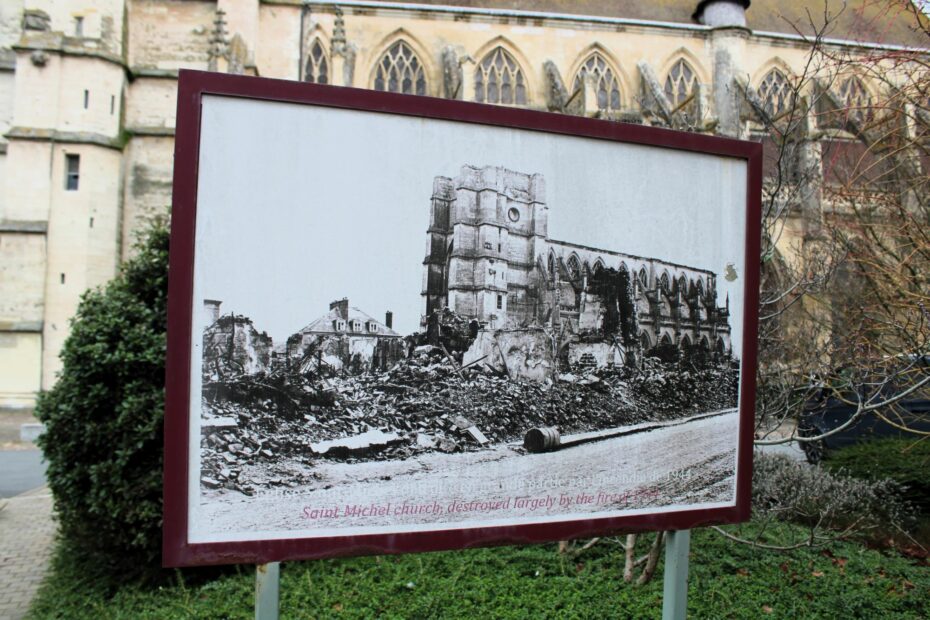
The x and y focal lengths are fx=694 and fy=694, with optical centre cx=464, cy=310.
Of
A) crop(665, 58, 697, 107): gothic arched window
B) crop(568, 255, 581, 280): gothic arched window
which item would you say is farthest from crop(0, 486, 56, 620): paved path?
crop(665, 58, 697, 107): gothic arched window

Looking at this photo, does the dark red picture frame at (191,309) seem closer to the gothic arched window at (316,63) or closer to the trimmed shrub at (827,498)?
the trimmed shrub at (827,498)

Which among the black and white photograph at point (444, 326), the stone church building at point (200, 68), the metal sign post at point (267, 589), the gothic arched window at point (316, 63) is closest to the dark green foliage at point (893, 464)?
the black and white photograph at point (444, 326)

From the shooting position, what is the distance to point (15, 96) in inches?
723

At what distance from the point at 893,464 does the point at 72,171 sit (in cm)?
1964

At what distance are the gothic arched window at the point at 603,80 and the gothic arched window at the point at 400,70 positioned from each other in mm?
5625

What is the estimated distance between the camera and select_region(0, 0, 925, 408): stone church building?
18.1 metres

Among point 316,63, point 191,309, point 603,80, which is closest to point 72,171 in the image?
point 316,63

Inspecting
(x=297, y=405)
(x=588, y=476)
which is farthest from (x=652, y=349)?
(x=297, y=405)

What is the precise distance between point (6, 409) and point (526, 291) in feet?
60.8

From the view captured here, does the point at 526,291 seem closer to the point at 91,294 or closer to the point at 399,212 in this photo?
the point at 399,212

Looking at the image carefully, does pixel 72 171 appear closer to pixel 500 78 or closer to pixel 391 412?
pixel 500 78

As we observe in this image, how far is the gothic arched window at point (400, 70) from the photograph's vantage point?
76.2 feet

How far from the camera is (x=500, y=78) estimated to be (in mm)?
23641

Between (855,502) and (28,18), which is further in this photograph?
(28,18)
